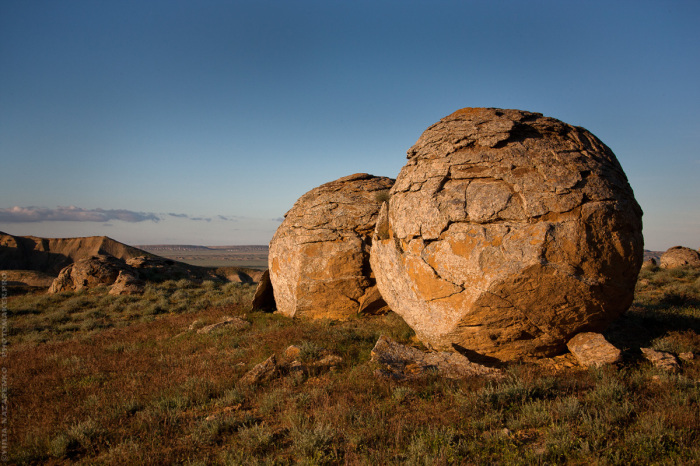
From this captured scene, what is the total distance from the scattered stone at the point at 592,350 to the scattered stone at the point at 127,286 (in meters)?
17.8

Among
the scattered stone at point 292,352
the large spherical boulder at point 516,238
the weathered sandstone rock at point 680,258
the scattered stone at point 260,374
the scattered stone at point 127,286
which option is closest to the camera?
the large spherical boulder at point 516,238

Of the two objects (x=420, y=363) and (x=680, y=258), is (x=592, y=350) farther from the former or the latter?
(x=680, y=258)

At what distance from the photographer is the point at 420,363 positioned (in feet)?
19.5

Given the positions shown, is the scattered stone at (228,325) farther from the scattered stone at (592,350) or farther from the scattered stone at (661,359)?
the scattered stone at (661,359)

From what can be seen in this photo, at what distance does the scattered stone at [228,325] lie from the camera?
9336mm

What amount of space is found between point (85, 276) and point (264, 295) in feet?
45.2

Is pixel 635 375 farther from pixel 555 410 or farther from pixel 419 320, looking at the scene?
pixel 419 320

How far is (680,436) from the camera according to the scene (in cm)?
350

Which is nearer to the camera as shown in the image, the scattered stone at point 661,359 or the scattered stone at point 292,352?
the scattered stone at point 661,359

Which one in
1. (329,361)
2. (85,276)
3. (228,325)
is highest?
(329,361)

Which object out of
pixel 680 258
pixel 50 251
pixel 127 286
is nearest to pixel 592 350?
pixel 127 286

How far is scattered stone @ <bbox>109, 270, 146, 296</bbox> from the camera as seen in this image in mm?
17375

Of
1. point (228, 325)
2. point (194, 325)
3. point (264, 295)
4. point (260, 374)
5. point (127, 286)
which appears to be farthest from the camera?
point (127, 286)

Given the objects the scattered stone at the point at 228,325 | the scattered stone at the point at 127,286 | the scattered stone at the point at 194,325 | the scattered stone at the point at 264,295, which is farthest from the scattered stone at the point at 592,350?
the scattered stone at the point at 127,286
